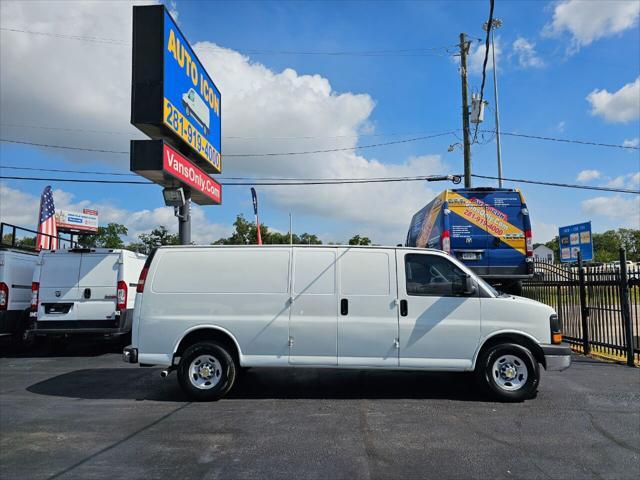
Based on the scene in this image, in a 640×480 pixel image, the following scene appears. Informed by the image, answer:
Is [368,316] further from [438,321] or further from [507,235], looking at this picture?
[507,235]

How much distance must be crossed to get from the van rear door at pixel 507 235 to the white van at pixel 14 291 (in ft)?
34.2

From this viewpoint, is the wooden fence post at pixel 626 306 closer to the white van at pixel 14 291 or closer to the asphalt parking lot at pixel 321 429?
the asphalt parking lot at pixel 321 429

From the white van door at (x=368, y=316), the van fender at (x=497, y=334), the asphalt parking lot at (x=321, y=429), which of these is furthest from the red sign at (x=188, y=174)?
the van fender at (x=497, y=334)

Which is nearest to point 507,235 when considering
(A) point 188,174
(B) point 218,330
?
(B) point 218,330

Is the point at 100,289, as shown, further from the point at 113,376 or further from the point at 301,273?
the point at 301,273

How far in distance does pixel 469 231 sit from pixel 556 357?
5292mm

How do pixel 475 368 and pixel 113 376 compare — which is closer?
pixel 475 368

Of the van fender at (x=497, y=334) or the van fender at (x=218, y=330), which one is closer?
the van fender at (x=497, y=334)

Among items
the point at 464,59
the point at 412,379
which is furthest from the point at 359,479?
the point at 464,59

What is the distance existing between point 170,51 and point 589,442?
10794mm

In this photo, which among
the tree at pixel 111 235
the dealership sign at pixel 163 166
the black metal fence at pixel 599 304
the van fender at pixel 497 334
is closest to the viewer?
the van fender at pixel 497 334

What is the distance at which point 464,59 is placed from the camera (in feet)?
66.6

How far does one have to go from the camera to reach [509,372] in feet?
21.5

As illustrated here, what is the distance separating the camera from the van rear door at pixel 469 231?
451 inches
